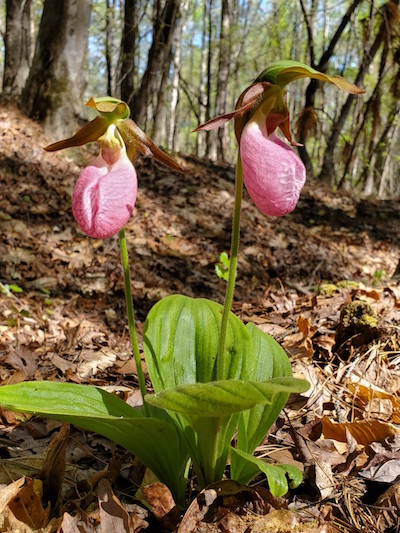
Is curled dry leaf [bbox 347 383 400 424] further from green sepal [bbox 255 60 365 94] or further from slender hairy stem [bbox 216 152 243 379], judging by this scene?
green sepal [bbox 255 60 365 94]

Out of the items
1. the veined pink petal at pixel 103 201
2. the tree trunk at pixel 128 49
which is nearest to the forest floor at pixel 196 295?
the veined pink petal at pixel 103 201

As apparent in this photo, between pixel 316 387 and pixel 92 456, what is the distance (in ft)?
3.06

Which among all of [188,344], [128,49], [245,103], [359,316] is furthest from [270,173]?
[128,49]

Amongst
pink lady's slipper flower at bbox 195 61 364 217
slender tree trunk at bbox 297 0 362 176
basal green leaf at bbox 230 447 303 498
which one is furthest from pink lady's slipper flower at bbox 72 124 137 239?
slender tree trunk at bbox 297 0 362 176

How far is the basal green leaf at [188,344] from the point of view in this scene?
1.44 metres

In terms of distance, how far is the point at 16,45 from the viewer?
790 cm

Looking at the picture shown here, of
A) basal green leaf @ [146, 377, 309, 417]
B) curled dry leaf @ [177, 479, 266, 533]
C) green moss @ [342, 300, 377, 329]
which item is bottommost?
curled dry leaf @ [177, 479, 266, 533]

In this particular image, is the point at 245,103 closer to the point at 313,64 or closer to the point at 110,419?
the point at 110,419

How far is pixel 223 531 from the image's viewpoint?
116 cm

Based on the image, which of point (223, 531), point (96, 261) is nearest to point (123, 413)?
point (223, 531)

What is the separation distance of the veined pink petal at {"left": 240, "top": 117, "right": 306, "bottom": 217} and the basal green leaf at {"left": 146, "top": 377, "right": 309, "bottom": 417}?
0.43 m

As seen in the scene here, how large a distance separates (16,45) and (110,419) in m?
8.60

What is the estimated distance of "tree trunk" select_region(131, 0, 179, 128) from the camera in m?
6.23

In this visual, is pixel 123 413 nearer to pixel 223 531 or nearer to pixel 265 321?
pixel 223 531
